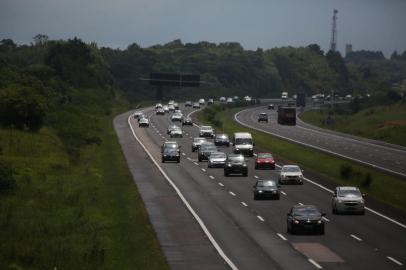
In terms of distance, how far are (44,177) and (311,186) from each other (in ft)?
63.6

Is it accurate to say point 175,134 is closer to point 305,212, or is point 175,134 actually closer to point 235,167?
point 235,167

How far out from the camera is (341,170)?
263 ft

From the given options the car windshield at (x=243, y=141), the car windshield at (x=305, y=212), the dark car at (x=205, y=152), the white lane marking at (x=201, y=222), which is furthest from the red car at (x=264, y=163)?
the car windshield at (x=305, y=212)

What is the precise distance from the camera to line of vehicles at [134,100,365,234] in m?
47.1

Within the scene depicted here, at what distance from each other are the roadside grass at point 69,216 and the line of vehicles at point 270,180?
7009 mm

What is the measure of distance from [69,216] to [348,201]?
50.1ft

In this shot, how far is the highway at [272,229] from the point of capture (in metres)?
39.7

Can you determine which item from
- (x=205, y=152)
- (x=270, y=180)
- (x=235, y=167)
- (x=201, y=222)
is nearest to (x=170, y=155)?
(x=205, y=152)

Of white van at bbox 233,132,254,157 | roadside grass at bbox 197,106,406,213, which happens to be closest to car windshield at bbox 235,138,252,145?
white van at bbox 233,132,254,157

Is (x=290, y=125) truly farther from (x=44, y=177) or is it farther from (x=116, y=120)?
(x=44, y=177)

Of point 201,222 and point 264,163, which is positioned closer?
point 201,222

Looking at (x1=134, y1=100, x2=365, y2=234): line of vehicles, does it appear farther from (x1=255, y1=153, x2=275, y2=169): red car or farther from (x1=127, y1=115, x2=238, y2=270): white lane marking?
(x1=127, y1=115, x2=238, y2=270): white lane marking

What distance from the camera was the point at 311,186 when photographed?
240 ft

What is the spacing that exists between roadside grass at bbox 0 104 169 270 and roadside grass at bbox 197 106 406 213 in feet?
54.7
